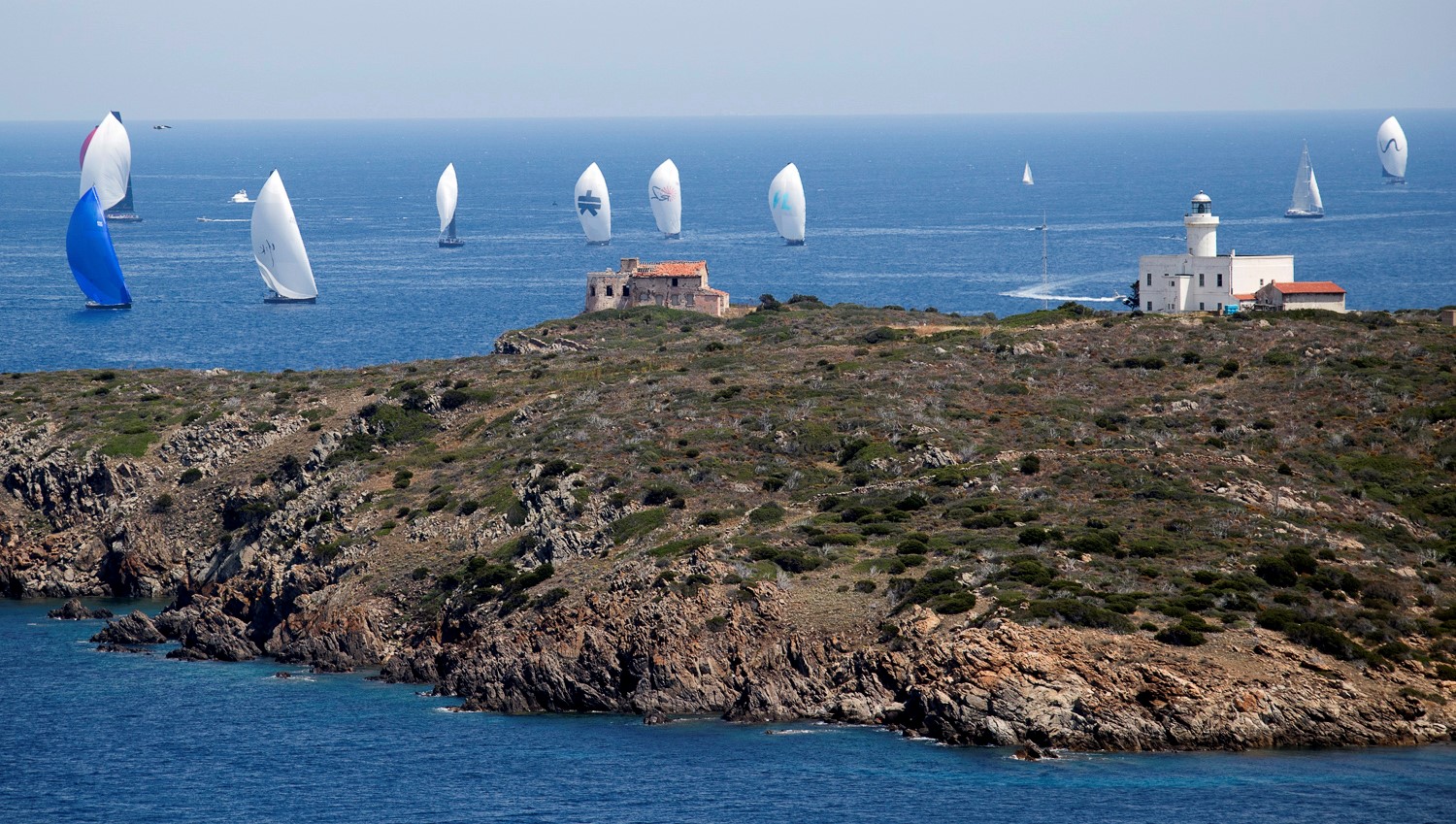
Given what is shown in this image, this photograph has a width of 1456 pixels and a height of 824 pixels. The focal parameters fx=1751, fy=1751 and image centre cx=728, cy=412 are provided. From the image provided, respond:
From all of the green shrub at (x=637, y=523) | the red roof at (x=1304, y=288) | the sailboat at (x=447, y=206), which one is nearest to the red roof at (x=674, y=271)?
the red roof at (x=1304, y=288)

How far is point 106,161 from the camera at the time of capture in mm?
197125

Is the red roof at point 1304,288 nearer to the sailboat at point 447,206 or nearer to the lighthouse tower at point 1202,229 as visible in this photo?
the lighthouse tower at point 1202,229

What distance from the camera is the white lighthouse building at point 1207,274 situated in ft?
292

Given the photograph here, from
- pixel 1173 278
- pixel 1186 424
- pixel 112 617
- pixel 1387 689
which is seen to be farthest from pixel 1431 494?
pixel 112 617

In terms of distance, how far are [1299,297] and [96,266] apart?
95.0 meters

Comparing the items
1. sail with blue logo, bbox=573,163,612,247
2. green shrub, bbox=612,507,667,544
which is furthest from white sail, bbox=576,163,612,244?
green shrub, bbox=612,507,667,544

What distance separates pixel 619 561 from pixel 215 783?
16.5 metres

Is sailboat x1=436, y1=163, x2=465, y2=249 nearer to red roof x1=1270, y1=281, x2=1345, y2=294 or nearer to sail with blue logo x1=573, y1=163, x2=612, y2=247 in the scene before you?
sail with blue logo x1=573, y1=163, x2=612, y2=247

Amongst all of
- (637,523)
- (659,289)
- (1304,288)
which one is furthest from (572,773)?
(659,289)

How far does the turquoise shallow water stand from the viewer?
44844 mm

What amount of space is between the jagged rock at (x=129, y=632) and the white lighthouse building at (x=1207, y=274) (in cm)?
5321

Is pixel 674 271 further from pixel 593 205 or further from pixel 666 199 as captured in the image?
pixel 666 199

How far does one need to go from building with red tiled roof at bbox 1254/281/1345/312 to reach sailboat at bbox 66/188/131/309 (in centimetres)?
8938

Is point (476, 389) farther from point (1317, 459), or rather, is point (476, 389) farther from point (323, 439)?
point (1317, 459)
